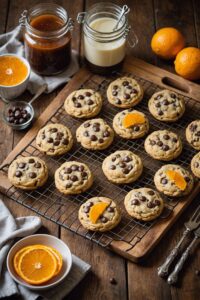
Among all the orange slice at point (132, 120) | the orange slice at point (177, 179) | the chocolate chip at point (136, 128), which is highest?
the orange slice at point (132, 120)

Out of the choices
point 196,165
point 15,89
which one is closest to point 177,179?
point 196,165

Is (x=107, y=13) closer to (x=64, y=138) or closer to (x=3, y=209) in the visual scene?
(x=64, y=138)

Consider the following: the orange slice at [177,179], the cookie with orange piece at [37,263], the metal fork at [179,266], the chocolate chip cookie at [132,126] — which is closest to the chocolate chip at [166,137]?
the chocolate chip cookie at [132,126]

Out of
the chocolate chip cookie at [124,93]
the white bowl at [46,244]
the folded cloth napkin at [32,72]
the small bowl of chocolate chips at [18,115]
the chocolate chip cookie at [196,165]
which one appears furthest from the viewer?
the folded cloth napkin at [32,72]

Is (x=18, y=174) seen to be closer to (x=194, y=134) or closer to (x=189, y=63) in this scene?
(x=194, y=134)

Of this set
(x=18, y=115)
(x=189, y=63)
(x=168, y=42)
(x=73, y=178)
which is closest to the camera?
(x=73, y=178)

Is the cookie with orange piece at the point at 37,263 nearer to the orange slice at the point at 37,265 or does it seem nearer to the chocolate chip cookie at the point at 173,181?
the orange slice at the point at 37,265

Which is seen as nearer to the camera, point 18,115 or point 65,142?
point 65,142
